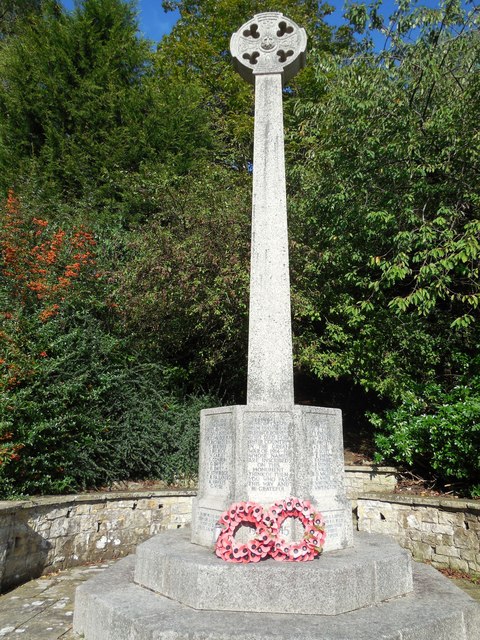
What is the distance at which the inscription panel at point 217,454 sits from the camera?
15.1 feet

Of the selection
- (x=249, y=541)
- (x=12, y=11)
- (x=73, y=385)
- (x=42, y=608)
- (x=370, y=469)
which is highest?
(x=12, y=11)

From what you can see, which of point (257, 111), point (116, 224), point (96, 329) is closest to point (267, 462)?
point (257, 111)

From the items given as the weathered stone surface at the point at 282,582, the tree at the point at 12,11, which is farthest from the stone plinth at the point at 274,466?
the tree at the point at 12,11

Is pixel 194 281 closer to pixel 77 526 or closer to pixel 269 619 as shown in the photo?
pixel 77 526

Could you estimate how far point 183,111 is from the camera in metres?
14.9

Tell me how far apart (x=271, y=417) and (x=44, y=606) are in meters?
3.05

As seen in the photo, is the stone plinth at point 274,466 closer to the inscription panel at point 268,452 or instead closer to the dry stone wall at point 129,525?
the inscription panel at point 268,452

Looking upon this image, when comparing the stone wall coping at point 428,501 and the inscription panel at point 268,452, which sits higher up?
the inscription panel at point 268,452

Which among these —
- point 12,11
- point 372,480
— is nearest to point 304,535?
point 372,480

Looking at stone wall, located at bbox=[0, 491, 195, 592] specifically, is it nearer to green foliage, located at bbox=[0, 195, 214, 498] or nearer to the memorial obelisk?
green foliage, located at bbox=[0, 195, 214, 498]

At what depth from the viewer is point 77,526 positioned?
698 cm

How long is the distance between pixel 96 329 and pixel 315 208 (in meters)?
4.78

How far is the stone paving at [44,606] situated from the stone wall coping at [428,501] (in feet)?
2.95

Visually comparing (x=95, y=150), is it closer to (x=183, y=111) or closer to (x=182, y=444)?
(x=183, y=111)
